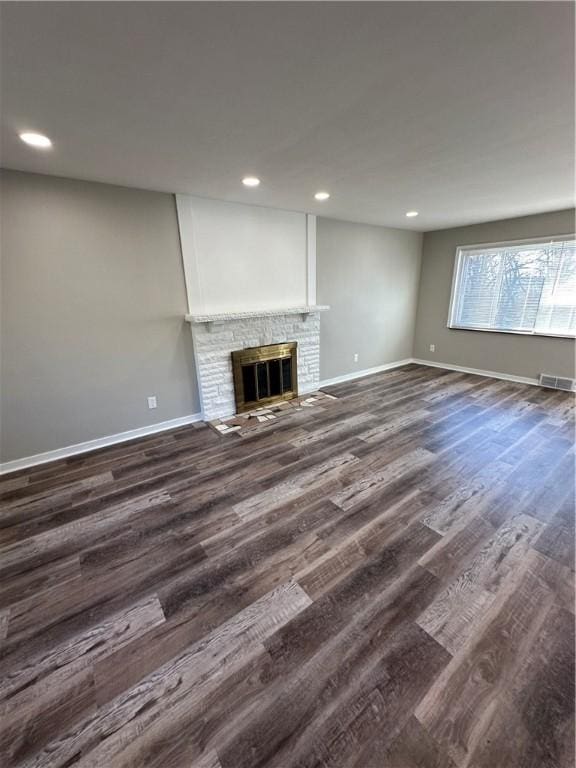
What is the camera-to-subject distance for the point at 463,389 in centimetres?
438

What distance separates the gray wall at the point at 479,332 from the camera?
13.5ft

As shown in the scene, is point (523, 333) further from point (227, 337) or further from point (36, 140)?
point (36, 140)

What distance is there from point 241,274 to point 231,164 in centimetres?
136

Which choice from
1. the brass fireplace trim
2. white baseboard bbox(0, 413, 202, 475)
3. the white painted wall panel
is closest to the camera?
white baseboard bbox(0, 413, 202, 475)

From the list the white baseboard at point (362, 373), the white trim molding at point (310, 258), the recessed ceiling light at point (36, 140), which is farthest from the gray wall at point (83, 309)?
the white baseboard at point (362, 373)

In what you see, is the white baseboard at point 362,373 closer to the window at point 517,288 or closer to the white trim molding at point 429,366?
the white trim molding at point 429,366

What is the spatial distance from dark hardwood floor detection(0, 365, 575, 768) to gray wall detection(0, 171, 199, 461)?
1.71 feet

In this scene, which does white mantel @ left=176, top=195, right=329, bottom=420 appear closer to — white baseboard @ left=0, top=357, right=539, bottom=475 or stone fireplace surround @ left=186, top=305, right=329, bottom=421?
stone fireplace surround @ left=186, top=305, right=329, bottom=421

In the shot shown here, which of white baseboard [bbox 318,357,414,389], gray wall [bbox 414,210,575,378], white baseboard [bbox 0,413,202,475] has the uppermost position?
gray wall [bbox 414,210,575,378]

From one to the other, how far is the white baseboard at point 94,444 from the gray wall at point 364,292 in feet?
7.28

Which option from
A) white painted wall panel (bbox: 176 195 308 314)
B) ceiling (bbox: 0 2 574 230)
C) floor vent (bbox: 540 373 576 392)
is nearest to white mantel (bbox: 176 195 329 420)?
white painted wall panel (bbox: 176 195 308 314)

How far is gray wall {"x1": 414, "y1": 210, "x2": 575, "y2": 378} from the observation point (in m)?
4.13

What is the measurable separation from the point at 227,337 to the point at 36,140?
208cm

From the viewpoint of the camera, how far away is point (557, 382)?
4.23m
